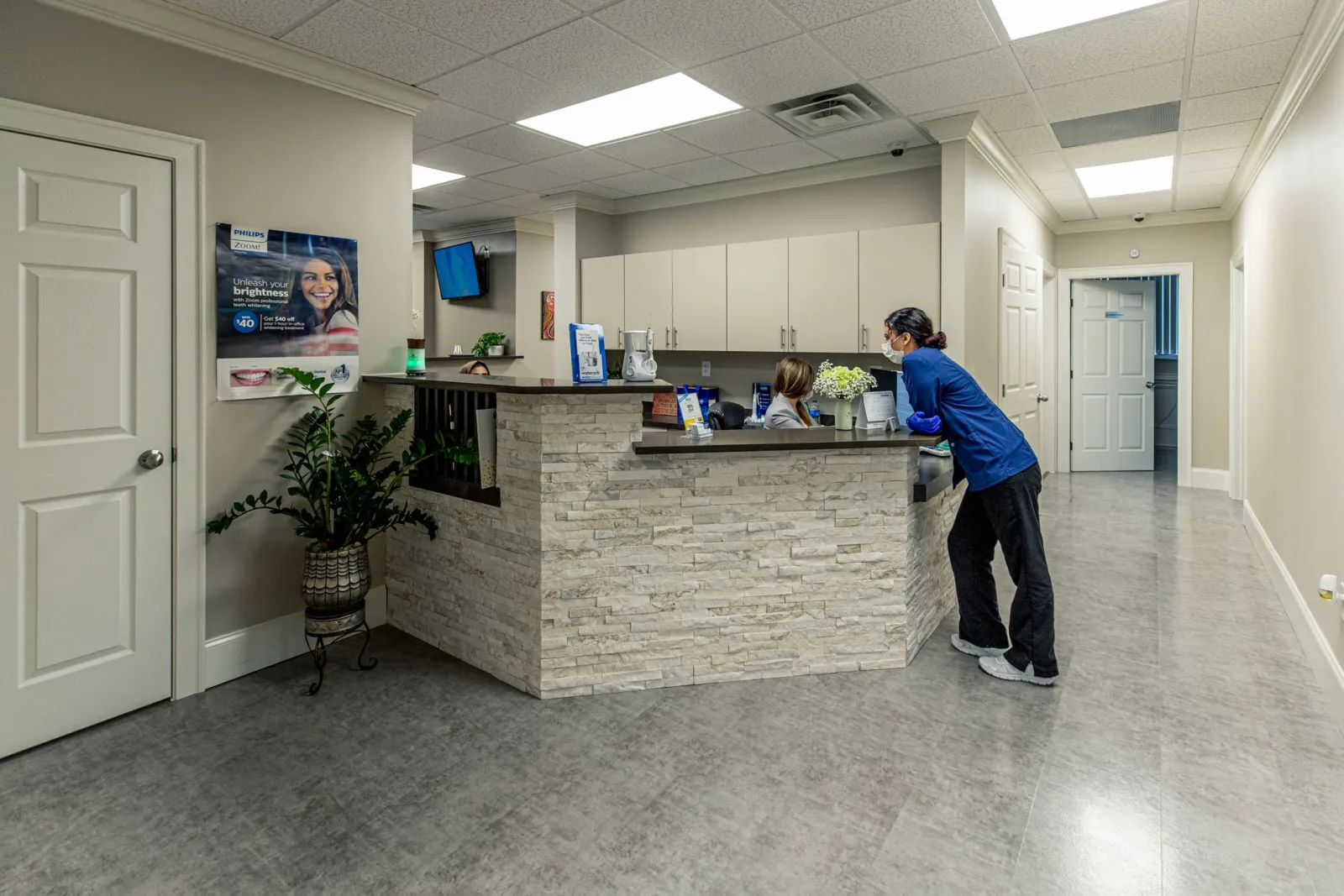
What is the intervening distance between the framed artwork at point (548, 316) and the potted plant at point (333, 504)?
3801mm

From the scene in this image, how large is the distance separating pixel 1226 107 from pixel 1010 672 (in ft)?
11.0

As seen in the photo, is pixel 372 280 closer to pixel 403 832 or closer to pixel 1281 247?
pixel 403 832

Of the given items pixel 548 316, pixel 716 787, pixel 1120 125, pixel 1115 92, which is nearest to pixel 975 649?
pixel 716 787

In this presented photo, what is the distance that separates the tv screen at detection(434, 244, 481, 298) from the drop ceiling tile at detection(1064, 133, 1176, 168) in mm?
5044

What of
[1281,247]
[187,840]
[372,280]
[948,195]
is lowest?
[187,840]

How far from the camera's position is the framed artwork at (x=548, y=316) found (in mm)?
7152

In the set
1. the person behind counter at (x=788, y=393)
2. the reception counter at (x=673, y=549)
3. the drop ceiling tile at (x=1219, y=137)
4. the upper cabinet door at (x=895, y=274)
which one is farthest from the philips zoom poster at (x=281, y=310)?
the drop ceiling tile at (x=1219, y=137)

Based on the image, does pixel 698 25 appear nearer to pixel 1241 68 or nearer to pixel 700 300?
pixel 1241 68

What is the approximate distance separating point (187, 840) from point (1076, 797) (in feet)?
8.00

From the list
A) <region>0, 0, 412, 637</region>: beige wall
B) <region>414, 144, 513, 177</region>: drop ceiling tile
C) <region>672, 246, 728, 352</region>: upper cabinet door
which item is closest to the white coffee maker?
<region>0, 0, 412, 637</region>: beige wall

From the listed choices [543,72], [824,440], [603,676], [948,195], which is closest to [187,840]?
[603,676]

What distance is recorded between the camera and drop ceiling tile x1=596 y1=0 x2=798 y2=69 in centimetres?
294

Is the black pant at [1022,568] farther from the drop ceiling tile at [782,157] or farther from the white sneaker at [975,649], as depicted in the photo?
the drop ceiling tile at [782,157]

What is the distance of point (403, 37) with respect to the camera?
3146mm
